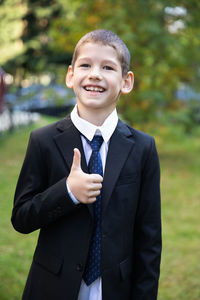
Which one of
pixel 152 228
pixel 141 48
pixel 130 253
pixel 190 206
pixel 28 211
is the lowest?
pixel 190 206

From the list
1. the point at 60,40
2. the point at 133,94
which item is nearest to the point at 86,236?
the point at 133,94

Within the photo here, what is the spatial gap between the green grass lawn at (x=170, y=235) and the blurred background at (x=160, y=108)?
0.01m

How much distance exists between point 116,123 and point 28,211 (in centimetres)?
58

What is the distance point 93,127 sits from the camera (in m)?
1.75

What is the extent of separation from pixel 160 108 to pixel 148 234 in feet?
30.7

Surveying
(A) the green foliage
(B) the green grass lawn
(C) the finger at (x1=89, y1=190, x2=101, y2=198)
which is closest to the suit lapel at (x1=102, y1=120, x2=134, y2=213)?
(C) the finger at (x1=89, y1=190, x2=101, y2=198)

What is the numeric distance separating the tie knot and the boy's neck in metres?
0.06

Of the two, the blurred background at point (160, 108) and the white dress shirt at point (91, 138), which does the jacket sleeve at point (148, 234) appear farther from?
the blurred background at point (160, 108)

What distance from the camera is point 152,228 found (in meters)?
1.89

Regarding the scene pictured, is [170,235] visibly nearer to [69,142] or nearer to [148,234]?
[148,234]

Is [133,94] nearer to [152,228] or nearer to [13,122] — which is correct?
[13,122]

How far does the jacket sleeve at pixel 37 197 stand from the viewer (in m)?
1.66

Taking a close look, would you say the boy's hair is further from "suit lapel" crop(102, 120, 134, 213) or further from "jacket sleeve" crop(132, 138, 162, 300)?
"jacket sleeve" crop(132, 138, 162, 300)

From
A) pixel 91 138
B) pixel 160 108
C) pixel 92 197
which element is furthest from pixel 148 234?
pixel 160 108
